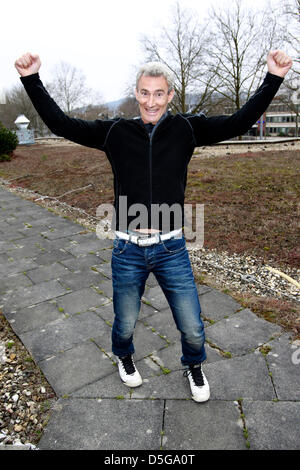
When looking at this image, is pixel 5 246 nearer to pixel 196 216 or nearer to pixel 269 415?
pixel 196 216

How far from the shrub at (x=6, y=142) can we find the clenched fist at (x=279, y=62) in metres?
17.0

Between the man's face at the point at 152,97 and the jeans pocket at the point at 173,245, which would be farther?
the jeans pocket at the point at 173,245

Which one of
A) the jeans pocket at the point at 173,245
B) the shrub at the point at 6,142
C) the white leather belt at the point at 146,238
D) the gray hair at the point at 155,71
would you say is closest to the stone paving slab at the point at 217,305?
the jeans pocket at the point at 173,245

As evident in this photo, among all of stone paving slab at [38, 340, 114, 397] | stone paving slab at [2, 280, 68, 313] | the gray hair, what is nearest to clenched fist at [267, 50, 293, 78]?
the gray hair

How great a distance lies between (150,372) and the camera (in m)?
2.54

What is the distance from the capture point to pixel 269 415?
213cm

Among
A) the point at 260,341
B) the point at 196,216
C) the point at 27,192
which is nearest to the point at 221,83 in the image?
the point at 27,192

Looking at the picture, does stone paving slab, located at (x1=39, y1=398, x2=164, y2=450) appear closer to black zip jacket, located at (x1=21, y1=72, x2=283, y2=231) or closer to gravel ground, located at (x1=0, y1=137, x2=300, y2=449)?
gravel ground, located at (x1=0, y1=137, x2=300, y2=449)

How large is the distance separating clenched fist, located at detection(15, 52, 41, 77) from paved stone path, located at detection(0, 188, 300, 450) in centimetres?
202

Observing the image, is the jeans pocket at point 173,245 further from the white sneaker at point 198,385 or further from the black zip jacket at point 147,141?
the white sneaker at point 198,385

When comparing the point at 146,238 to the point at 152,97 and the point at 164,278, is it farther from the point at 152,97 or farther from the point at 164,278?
the point at 152,97

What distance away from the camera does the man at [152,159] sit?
6.25 ft
